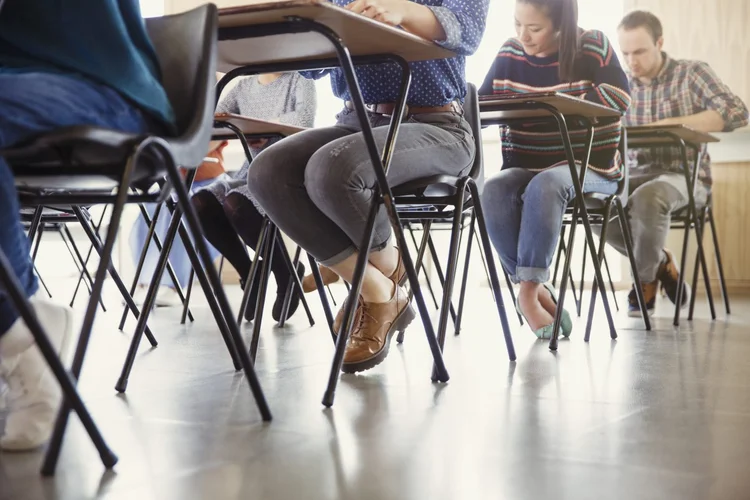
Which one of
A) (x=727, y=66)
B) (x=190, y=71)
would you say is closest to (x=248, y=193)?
(x=190, y=71)

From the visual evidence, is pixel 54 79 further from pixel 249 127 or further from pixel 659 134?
pixel 659 134

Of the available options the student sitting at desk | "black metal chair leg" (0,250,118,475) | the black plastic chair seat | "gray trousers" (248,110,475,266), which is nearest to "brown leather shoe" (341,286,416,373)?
the student sitting at desk

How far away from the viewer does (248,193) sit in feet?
9.38

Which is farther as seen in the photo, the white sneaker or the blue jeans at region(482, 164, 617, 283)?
the blue jeans at region(482, 164, 617, 283)

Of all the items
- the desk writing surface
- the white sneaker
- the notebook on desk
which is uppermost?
the desk writing surface

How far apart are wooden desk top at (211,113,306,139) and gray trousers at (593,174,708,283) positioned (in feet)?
4.72

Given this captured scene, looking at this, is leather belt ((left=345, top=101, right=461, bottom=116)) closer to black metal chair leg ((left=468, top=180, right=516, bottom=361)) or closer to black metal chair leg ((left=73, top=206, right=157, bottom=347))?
black metal chair leg ((left=468, top=180, right=516, bottom=361))

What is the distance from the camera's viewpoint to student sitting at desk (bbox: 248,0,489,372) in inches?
60.4

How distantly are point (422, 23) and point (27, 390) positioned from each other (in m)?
0.92

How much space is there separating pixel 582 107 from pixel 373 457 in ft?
4.51

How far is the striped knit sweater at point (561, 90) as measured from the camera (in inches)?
98.3

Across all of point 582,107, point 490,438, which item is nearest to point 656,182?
point 582,107

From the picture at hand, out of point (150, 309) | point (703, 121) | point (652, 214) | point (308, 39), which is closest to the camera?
Result: point (308, 39)

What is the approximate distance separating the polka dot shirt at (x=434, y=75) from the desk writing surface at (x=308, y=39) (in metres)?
0.13
